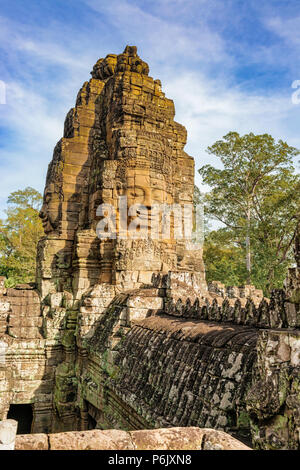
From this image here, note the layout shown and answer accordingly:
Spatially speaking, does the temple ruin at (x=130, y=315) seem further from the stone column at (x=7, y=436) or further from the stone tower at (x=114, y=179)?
the stone column at (x=7, y=436)

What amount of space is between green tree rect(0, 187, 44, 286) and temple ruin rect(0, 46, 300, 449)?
44.3 feet

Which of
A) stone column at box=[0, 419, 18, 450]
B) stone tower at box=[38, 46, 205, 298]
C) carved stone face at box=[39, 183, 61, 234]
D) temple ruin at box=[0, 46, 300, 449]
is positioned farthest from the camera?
carved stone face at box=[39, 183, 61, 234]

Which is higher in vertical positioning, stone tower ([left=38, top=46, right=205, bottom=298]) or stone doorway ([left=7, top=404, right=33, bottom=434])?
stone tower ([left=38, top=46, right=205, bottom=298])

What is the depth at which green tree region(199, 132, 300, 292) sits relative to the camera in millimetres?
20062

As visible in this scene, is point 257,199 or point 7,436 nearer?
point 7,436

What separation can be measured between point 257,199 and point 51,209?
1480 cm

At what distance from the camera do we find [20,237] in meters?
26.0

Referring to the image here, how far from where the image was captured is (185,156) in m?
12.0

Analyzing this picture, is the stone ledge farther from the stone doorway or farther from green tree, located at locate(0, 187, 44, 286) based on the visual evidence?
green tree, located at locate(0, 187, 44, 286)

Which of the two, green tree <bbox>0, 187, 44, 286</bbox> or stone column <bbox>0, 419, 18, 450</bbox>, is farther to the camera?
green tree <bbox>0, 187, 44, 286</bbox>

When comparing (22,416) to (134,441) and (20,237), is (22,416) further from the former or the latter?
(20,237)

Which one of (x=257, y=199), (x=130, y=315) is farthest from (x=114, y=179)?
(x=257, y=199)

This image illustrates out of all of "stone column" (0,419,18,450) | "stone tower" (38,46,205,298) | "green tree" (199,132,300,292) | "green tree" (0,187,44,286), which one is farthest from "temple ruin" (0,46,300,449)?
"green tree" (0,187,44,286)

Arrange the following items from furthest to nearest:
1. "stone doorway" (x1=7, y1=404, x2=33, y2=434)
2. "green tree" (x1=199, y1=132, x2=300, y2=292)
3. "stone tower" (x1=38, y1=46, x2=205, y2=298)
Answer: "green tree" (x1=199, y1=132, x2=300, y2=292), "stone doorway" (x1=7, y1=404, x2=33, y2=434), "stone tower" (x1=38, y1=46, x2=205, y2=298)
